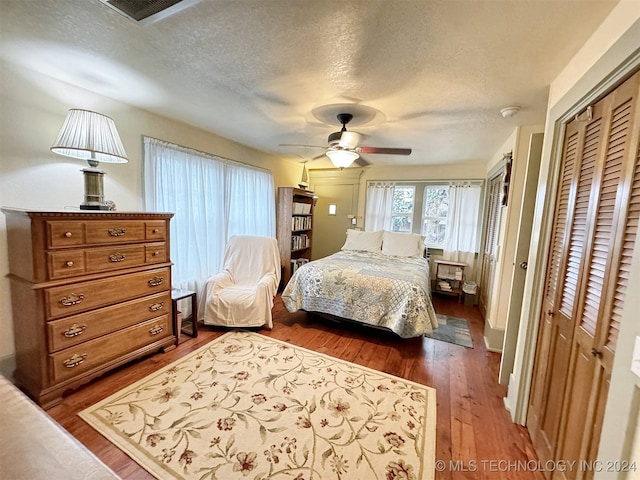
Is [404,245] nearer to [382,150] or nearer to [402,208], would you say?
[402,208]

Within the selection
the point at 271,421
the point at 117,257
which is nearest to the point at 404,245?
the point at 271,421

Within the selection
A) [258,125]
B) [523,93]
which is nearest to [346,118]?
[258,125]

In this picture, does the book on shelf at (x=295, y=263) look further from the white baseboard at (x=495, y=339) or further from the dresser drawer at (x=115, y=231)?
the white baseboard at (x=495, y=339)

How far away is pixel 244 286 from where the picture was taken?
10.4 feet

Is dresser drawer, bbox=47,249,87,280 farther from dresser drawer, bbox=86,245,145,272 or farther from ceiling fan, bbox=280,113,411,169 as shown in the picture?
ceiling fan, bbox=280,113,411,169

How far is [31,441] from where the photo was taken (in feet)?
2.11

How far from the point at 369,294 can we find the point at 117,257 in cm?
223

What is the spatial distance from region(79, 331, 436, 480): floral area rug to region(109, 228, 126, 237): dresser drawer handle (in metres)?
1.11

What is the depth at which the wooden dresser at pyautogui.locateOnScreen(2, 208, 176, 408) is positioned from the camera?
164 cm

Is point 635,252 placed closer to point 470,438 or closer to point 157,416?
point 470,438

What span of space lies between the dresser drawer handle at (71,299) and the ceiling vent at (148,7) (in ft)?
5.59

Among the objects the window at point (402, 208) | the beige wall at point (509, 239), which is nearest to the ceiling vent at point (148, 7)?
the beige wall at point (509, 239)

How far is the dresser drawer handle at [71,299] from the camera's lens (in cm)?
172

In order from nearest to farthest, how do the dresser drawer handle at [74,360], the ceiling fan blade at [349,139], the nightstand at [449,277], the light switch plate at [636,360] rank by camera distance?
the light switch plate at [636,360], the dresser drawer handle at [74,360], the ceiling fan blade at [349,139], the nightstand at [449,277]
